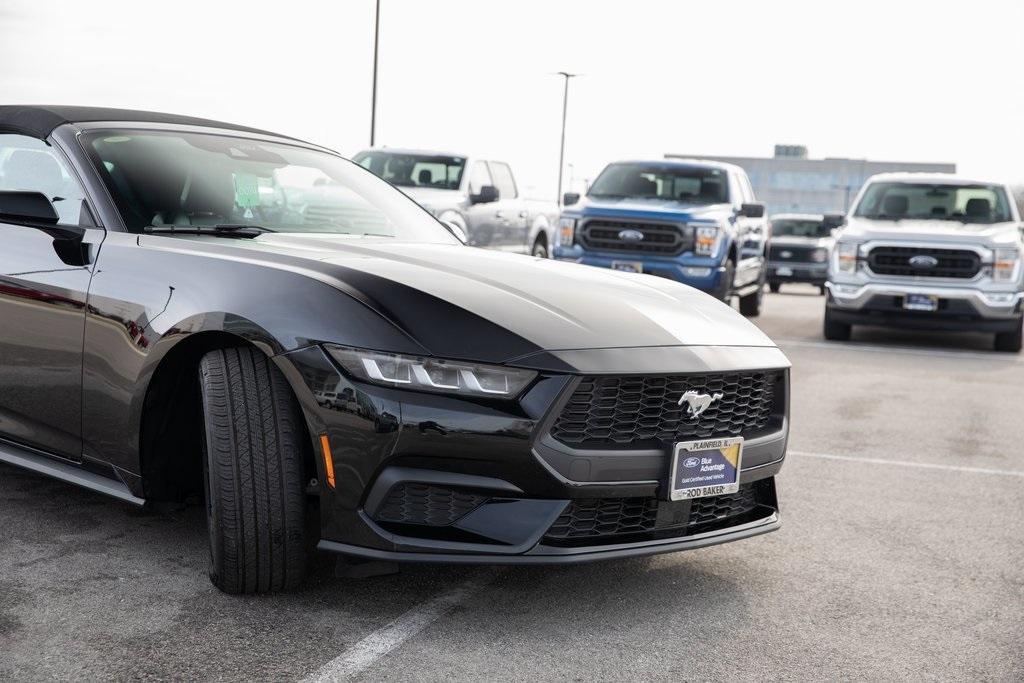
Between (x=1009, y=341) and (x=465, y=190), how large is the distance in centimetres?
647

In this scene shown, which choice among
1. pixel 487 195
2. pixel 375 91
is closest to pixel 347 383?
pixel 487 195

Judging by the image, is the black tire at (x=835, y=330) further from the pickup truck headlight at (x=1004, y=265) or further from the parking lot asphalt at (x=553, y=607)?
the parking lot asphalt at (x=553, y=607)

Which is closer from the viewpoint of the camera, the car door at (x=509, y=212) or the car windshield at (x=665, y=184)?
the car windshield at (x=665, y=184)

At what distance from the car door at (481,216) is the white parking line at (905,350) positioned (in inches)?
161

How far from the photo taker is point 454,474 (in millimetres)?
3141

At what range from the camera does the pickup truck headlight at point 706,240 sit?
12766 millimetres

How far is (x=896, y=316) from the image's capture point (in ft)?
40.5

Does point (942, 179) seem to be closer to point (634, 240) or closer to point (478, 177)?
point (634, 240)

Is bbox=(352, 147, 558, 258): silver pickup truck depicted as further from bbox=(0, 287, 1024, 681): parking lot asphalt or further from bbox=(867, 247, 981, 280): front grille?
bbox=(0, 287, 1024, 681): parking lot asphalt

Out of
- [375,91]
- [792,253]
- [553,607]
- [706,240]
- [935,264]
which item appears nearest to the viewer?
[553,607]

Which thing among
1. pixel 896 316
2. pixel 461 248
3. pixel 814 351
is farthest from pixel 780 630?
pixel 896 316

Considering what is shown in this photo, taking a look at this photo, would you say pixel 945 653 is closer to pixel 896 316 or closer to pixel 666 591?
pixel 666 591

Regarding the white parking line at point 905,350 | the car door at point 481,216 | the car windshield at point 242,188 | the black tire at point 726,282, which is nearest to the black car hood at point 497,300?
the car windshield at point 242,188

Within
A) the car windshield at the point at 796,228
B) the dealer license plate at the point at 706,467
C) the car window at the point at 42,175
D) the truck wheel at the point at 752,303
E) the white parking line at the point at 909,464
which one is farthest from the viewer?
the car windshield at the point at 796,228
